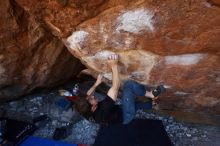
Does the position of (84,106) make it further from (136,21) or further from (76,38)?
(136,21)

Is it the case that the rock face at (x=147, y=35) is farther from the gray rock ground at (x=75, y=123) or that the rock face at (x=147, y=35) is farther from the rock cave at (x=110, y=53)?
the gray rock ground at (x=75, y=123)

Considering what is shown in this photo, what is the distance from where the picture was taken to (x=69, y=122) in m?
4.80

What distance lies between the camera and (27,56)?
14.1 feet

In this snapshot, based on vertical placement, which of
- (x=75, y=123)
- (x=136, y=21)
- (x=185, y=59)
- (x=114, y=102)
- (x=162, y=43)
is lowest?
(x=75, y=123)

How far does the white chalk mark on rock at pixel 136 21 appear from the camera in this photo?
2982 millimetres

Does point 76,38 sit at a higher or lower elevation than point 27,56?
higher

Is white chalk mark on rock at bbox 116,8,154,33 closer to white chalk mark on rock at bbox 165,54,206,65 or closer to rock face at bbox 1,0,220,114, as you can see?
rock face at bbox 1,0,220,114

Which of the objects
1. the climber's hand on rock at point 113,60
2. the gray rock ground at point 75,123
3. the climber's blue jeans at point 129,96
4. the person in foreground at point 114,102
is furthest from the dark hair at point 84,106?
the gray rock ground at point 75,123

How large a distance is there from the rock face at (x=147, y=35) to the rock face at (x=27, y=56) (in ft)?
0.14

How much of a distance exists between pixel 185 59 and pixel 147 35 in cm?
58

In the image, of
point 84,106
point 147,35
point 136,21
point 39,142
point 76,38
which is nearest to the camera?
point 136,21

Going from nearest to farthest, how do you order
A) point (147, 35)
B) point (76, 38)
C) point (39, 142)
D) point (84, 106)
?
point (147, 35)
point (76, 38)
point (84, 106)
point (39, 142)

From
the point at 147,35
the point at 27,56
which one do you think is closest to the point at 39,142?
the point at 27,56

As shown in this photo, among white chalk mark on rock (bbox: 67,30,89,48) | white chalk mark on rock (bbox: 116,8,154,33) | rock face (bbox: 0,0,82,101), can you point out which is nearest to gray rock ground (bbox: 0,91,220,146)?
rock face (bbox: 0,0,82,101)
